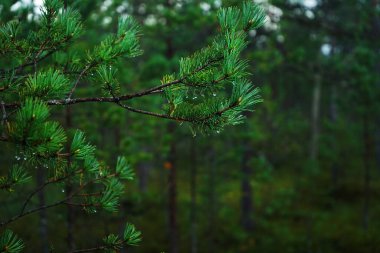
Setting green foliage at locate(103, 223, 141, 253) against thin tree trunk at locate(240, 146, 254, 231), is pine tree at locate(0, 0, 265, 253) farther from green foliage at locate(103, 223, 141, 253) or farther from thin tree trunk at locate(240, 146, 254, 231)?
thin tree trunk at locate(240, 146, 254, 231)

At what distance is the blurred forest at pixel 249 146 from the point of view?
8930mm

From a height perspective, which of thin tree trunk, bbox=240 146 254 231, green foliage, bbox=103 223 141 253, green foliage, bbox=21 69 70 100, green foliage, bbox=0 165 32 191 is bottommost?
thin tree trunk, bbox=240 146 254 231

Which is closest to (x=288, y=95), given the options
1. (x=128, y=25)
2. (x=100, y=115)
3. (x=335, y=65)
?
(x=335, y=65)

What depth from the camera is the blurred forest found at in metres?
8.93

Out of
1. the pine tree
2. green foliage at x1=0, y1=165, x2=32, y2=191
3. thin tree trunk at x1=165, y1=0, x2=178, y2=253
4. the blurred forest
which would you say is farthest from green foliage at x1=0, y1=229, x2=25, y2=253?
thin tree trunk at x1=165, y1=0, x2=178, y2=253

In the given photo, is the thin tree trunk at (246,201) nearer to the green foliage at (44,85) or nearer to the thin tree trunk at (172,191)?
the thin tree trunk at (172,191)

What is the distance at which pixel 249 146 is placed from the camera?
12805 mm

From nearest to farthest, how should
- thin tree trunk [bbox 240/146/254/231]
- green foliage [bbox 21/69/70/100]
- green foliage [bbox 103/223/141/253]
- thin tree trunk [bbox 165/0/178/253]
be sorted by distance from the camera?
green foliage [bbox 21/69/70/100]
green foliage [bbox 103/223/141/253]
thin tree trunk [bbox 165/0/178/253]
thin tree trunk [bbox 240/146/254/231]

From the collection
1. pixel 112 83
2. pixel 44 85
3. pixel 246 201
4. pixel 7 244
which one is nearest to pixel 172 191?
pixel 246 201

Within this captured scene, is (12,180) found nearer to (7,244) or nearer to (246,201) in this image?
(7,244)

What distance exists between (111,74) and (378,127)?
15.0 m

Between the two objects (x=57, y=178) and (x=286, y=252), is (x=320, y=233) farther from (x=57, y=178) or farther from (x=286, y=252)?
(x=57, y=178)

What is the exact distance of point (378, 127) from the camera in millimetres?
14852

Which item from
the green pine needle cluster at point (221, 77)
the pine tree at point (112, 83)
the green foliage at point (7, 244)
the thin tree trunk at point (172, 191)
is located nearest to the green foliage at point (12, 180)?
the pine tree at point (112, 83)
